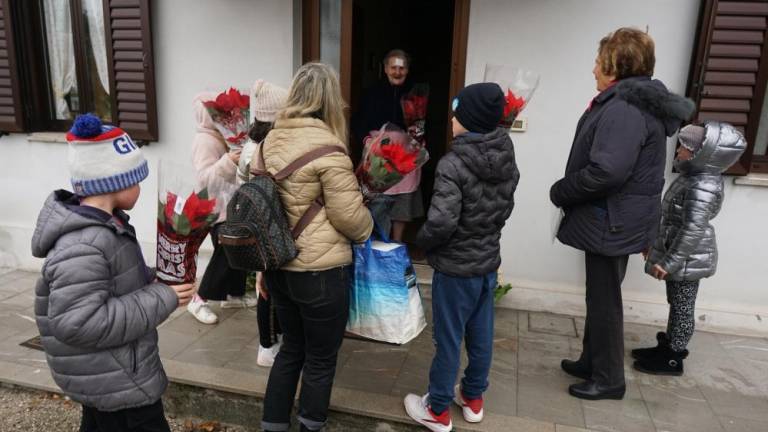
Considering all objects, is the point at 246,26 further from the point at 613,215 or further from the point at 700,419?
the point at 700,419

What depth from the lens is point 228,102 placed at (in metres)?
3.17

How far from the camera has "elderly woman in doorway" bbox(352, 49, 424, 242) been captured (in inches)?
169

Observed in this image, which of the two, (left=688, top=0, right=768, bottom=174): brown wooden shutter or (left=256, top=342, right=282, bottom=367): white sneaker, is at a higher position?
(left=688, top=0, right=768, bottom=174): brown wooden shutter

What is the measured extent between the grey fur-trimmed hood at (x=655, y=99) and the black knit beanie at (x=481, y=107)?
2.62ft

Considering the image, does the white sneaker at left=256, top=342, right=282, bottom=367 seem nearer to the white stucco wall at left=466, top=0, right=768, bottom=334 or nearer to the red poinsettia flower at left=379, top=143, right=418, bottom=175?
the red poinsettia flower at left=379, top=143, right=418, bottom=175

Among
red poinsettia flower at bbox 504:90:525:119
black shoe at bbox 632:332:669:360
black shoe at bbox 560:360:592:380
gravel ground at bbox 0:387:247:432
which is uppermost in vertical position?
red poinsettia flower at bbox 504:90:525:119

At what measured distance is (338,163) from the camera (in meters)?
2.17

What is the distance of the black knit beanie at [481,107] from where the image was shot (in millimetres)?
2234

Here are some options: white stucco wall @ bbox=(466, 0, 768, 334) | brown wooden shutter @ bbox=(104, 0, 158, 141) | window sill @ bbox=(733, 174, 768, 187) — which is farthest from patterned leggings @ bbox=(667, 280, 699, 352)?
brown wooden shutter @ bbox=(104, 0, 158, 141)

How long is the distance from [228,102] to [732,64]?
3.39 meters

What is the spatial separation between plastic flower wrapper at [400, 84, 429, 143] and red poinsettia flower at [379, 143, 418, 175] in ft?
6.15

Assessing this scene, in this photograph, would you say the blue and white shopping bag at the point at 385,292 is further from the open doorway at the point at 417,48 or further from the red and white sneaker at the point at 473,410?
the open doorway at the point at 417,48

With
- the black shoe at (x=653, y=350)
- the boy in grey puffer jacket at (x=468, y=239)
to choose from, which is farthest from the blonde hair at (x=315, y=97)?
the black shoe at (x=653, y=350)

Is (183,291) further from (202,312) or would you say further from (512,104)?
(202,312)
